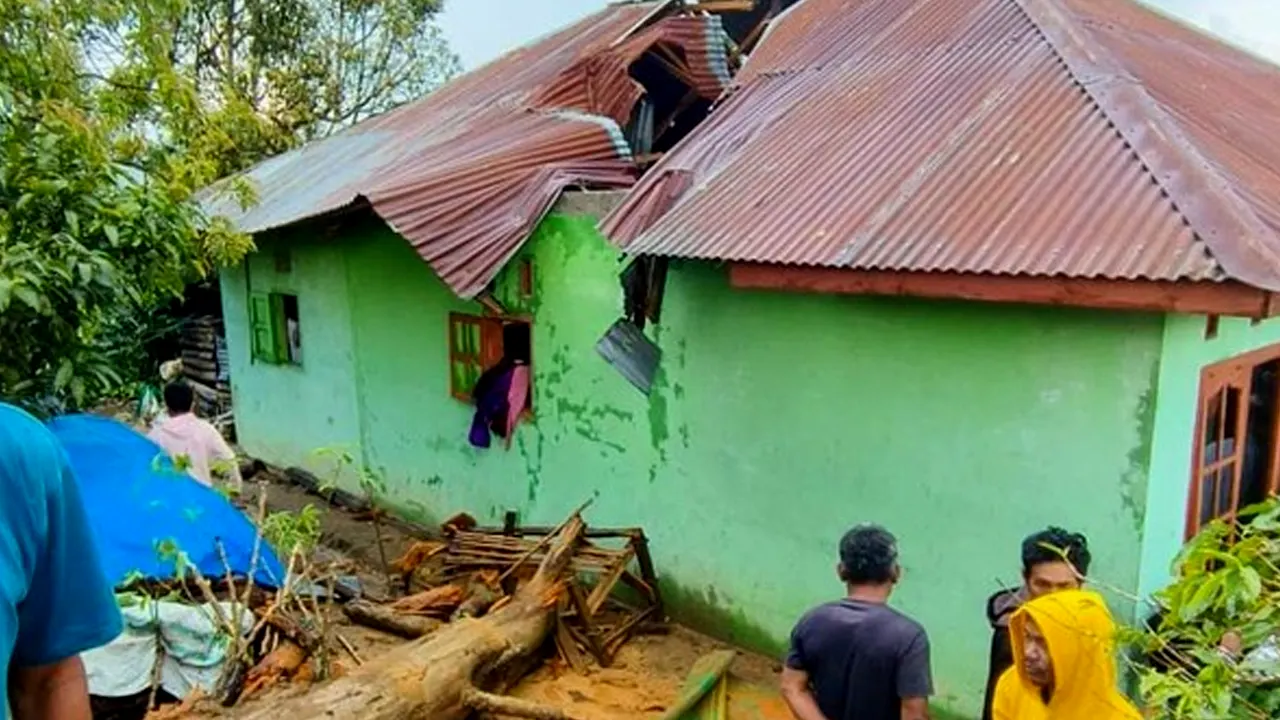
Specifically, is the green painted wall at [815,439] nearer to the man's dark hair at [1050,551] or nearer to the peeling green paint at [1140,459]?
the peeling green paint at [1140,459]

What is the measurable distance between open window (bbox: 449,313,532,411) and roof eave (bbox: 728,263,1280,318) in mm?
3020

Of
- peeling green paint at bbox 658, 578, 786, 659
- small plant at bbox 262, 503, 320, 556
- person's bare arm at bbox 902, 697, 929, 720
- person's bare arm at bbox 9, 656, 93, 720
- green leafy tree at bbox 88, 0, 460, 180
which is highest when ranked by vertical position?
green leafy tree at bbox 88, 0, 460, 180

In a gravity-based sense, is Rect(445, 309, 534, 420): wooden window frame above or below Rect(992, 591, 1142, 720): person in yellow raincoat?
above

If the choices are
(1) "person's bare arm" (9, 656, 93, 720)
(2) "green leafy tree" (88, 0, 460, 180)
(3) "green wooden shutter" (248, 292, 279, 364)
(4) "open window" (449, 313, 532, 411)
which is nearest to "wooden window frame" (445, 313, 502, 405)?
(4) "open window" (449, 313, 532, 411)

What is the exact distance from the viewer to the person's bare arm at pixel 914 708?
10.8 ft

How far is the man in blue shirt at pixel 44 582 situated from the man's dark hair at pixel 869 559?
2478 mm

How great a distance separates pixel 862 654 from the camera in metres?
3.37

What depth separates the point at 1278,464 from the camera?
216 inches

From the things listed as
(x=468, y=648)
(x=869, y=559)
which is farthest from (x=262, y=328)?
(x=869, y=559)

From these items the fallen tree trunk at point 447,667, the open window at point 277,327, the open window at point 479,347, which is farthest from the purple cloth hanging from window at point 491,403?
the open window at point 277,327

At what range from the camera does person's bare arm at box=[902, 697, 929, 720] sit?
3.30m

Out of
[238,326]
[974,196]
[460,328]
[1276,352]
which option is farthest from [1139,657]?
[238,326]

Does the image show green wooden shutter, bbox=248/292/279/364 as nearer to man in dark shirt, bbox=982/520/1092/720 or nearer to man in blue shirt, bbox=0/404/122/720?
man in dark shirt, bbox=982/520/1092/720

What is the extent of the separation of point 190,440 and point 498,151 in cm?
333
